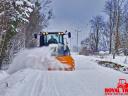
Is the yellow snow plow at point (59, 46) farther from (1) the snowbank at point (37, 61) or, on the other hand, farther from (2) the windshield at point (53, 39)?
(1) the snowbank at point (37, 61)

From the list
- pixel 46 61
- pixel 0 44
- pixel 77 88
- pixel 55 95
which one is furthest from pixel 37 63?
pixel 55 95

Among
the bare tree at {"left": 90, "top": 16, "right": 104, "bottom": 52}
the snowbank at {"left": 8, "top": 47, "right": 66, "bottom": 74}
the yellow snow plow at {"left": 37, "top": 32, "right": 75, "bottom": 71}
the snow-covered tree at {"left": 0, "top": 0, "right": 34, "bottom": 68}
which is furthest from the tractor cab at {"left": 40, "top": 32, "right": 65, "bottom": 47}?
the bare tree at {"left": 90, "top": 16, "right": 104, "bottom": 52}

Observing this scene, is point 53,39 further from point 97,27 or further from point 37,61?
point 97,27

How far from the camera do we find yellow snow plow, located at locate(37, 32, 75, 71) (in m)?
23.1

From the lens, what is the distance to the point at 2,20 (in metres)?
21.1

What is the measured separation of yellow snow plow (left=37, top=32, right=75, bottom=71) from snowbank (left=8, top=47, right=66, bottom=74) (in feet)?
1.02

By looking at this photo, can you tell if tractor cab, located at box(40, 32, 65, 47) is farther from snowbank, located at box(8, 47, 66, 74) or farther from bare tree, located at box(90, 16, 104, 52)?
bare tree, located at box(90, 16, 104, 52)

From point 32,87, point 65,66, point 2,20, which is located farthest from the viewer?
point 65,66

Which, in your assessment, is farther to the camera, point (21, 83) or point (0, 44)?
point (0, 44)

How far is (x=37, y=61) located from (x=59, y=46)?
1904 mm

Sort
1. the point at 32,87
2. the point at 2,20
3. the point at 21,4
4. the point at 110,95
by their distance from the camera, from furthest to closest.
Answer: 1. the point at 21,4
2. the point at 2,20
3. the point at 32,87
4. the point at 110,95

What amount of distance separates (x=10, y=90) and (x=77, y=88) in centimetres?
246

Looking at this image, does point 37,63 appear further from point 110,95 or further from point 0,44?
point 110,95

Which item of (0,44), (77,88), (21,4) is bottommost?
(77,88)
